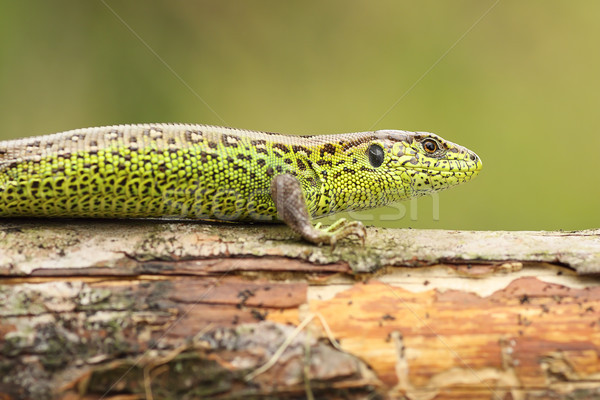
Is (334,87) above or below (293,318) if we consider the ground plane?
above

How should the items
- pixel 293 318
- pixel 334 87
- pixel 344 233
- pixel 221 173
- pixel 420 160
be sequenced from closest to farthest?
pixel 293 318, pixel 344 233, pixel 221 173, pixel 420 160, pixel 334 87

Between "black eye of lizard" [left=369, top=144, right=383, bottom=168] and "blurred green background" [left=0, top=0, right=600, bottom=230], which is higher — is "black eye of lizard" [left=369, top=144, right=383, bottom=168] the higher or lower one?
the lower one

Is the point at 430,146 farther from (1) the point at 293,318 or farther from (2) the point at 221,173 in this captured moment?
(1) the point at 293,318

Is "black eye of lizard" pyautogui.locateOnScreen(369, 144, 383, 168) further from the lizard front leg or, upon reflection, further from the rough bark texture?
the rough bark texture

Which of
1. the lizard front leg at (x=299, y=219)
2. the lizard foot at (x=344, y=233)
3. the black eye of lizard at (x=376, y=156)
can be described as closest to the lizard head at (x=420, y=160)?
the black eye of lizard at (x=376, y=156)

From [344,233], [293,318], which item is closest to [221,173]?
[344,233]

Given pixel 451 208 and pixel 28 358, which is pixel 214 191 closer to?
pixel 28 358

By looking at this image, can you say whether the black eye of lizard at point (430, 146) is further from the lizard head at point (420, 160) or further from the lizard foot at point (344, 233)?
the lizard foot at point (344, 233)

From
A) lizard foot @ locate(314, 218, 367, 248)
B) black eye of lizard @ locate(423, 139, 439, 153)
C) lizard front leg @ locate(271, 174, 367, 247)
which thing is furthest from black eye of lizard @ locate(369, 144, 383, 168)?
lizard foot @ locate(314, 218, 367, 248)
